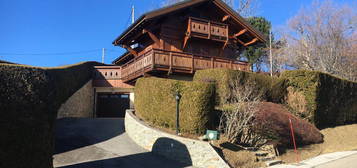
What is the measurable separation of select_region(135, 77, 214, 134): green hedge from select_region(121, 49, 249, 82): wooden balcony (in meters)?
2.48

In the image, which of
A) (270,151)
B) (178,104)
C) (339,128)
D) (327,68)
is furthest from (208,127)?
(327,68)

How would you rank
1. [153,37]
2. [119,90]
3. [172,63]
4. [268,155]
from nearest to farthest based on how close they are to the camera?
[268,155]
[172,63]
[153,37]
[119,90]

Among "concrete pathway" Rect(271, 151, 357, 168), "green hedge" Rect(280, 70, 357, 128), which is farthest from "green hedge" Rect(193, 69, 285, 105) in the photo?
"concrete pathway" Rect(271, 151, 357, 168)

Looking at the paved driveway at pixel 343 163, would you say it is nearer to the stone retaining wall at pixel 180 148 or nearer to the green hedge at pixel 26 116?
the stone retaining wall at pixel 180 148

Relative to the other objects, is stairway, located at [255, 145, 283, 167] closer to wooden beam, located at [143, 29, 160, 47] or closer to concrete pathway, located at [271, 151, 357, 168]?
concrete pathway, located at [271, 151, 357, 168]

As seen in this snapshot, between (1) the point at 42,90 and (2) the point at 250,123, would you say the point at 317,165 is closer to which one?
(2) the point at 250,123

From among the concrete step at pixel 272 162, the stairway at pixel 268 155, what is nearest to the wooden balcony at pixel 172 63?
the stairway at pixel 268 155

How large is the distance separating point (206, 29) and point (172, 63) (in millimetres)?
4525

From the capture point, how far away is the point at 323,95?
51.3 feet

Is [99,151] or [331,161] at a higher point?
[99,151]

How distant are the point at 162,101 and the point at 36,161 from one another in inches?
228

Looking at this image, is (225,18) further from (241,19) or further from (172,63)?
(172,63)

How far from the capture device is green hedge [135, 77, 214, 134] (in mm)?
9547

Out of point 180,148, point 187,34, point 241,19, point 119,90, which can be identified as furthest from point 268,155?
point 119,90
